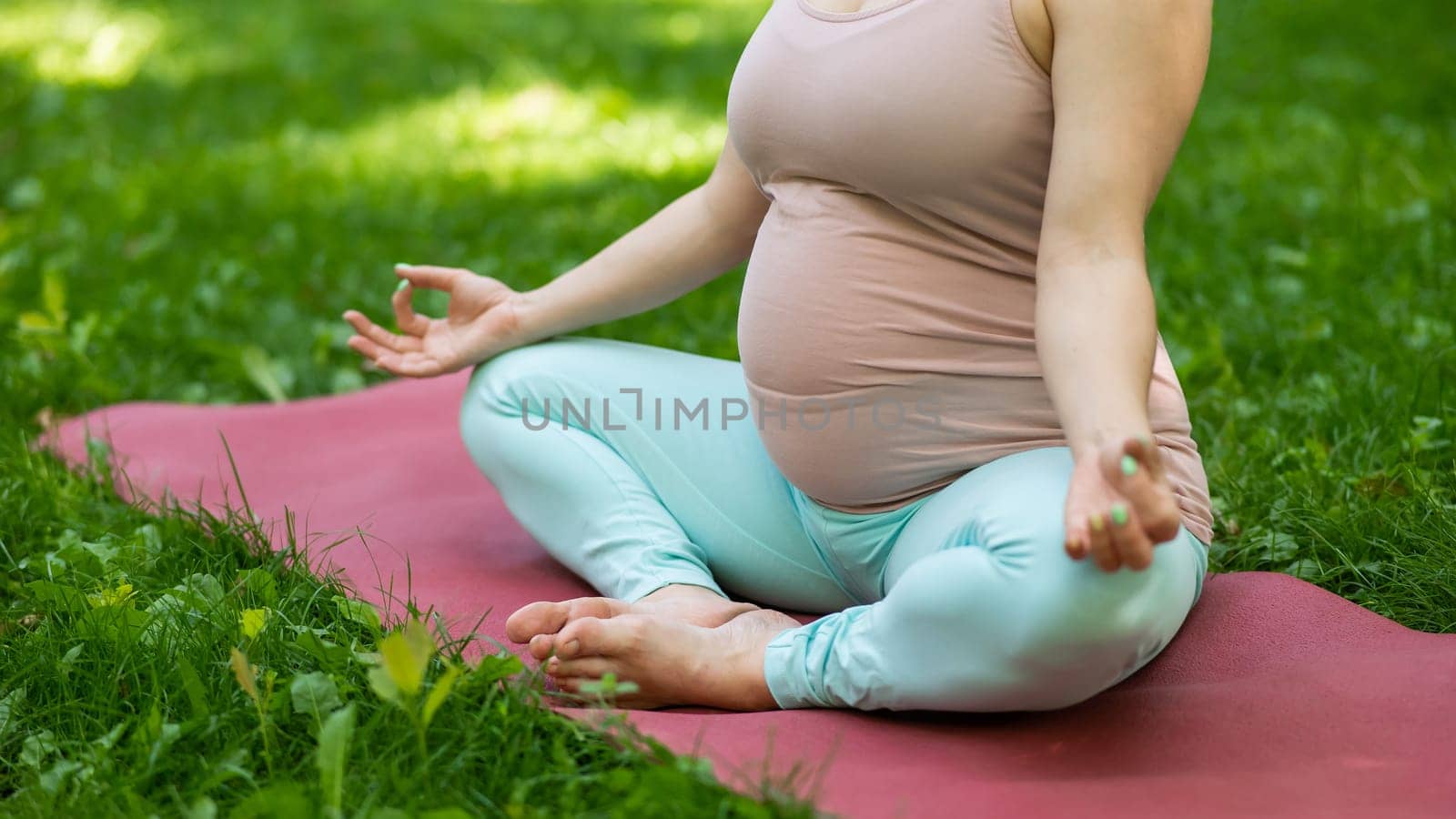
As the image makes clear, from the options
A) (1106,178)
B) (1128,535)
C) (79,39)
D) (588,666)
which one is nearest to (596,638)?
(588,666)

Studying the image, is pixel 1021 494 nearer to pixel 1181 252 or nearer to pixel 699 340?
pixel 699 340

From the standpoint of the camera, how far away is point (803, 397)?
1.60 m

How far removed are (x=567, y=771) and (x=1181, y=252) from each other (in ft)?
7.29

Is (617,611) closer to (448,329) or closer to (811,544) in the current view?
(811,544)

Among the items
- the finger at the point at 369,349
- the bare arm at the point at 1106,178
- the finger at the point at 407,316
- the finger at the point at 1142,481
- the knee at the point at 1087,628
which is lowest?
the knee at the point at 1087,628

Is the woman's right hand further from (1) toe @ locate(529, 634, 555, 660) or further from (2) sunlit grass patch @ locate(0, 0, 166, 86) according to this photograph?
(2) sunlit grass patch @ locate(0, 0, 166, 86)

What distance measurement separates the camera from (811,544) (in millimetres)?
1779

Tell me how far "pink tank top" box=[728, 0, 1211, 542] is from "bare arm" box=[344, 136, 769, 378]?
260mm

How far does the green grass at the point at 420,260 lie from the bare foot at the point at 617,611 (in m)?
0.07

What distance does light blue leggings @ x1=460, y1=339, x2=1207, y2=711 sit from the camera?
1.35 metres

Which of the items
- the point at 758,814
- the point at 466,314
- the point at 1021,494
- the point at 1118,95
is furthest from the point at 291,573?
the point at 1118,95

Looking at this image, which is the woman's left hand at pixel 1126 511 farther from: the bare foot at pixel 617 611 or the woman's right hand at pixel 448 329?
the woman's right hand at pixel 448 329

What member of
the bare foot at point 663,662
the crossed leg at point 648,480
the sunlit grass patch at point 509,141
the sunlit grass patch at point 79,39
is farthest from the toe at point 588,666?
the sunlit grass patch at point 79,39

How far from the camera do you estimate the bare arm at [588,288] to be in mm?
1907
